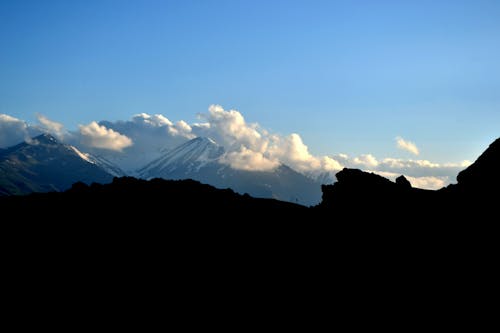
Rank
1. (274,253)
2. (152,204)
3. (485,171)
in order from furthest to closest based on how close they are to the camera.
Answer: (152,204), (274,253), (485,171)

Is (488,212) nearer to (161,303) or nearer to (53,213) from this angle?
(161,303)

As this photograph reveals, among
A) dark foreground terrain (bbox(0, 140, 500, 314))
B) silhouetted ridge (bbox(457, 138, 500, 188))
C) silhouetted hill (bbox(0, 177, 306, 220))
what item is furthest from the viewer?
silhouetted hill (bbox(0, 177, 306, 220))

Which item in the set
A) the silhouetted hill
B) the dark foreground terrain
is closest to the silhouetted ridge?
the dark foreground terrain

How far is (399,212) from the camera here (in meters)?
62.0

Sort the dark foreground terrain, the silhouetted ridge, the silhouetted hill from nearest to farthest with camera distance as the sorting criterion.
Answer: the dark foreground terrain
the silhouetted ridge
the silhouetted hill

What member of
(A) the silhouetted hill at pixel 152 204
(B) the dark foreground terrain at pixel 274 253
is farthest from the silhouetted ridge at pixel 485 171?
(A) the silhouetted hill at pixel 152 204

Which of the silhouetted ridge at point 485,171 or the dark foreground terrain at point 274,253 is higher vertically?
the silhouetted ridge at point 485,171

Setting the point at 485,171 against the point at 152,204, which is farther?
the point at 152,204

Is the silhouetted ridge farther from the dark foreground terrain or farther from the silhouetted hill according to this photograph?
the silhouetted hill

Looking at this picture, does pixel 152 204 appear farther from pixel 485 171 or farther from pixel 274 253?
pixel 485 171

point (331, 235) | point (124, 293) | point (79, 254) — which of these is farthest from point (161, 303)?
point (331, 235)

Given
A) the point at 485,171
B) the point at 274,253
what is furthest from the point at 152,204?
the point at 485,171

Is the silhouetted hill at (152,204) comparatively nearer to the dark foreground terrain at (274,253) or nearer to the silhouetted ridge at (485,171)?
the dark foreground terrain at (274,253)

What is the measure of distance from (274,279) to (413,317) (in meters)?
20.7
